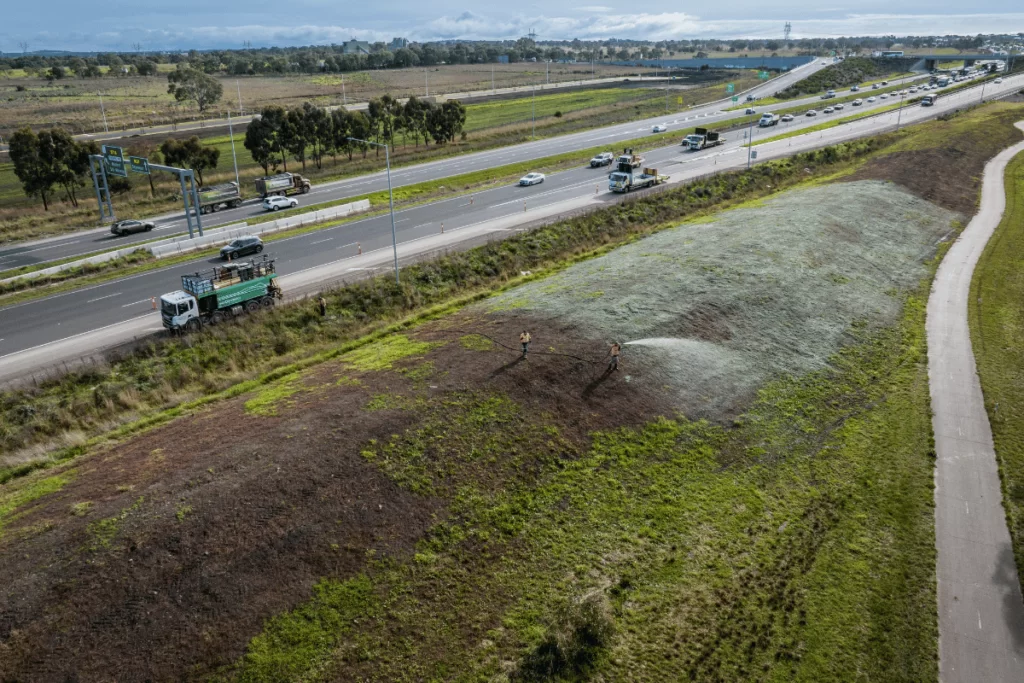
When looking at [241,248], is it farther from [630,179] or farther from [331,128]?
[331,128]

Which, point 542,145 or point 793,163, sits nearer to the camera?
point 793,163

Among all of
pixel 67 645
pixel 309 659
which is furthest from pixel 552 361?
pixel 67 645

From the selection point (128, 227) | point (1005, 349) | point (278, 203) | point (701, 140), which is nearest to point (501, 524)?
point (1005, 349)

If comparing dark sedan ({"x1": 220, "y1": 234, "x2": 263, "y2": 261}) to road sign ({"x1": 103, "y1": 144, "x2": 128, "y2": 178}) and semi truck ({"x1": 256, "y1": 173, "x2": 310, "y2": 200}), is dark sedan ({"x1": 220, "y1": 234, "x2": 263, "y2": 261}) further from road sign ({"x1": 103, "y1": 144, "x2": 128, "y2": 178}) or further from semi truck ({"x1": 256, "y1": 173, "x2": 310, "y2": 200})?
semi truck ({"x1": 256, "y1": 173, "x2": 310, "y2": 200})

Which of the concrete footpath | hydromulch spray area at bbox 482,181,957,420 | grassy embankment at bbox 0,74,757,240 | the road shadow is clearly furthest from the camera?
grassy embankment at bbox 0,74,757,240

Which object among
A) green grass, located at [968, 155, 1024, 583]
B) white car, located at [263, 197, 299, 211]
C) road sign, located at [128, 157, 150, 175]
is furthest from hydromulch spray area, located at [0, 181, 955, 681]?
road sign, located at [128, 157, 150, 175]

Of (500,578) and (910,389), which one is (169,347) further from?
(910,389)
